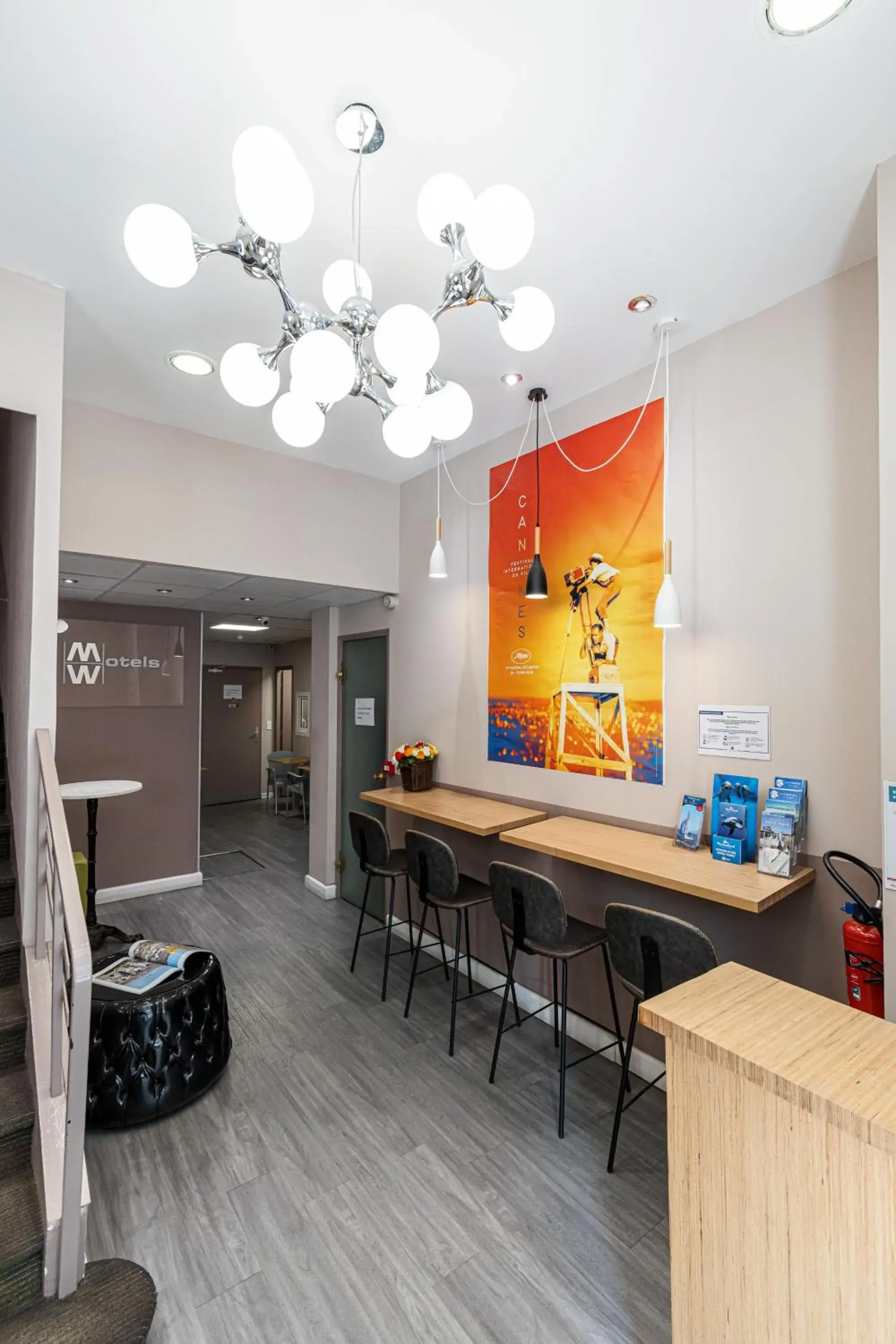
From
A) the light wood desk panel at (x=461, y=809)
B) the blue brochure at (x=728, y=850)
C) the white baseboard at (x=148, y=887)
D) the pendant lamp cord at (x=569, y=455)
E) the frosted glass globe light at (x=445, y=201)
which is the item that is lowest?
the white baseboard at (x=148, y=887)

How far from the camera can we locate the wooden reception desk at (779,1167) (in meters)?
0.91

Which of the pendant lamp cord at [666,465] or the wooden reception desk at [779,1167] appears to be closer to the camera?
the wooden reception desk at [779,1167]

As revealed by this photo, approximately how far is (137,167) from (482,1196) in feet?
10.8

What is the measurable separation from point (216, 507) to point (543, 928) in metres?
2.76

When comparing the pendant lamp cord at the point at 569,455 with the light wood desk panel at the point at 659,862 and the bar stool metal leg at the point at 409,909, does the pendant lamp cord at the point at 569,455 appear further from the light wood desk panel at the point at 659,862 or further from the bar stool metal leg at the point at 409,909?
the bar stool metal leg at the point at 409,909

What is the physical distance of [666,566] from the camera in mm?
2342

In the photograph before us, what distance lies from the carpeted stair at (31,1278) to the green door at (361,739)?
102 inches

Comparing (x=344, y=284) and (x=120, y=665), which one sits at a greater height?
(x=344, y=284)

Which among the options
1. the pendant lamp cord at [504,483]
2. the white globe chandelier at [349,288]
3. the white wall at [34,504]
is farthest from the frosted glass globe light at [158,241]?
the pendant lamp cord at [504,483]

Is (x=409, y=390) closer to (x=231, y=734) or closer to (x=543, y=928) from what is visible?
(x=543, y=928)

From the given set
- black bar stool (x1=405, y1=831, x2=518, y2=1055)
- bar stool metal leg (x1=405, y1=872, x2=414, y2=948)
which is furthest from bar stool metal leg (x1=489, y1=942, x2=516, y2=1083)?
bar stool metal leg (x1=405, y1=872, x2=414, y2=948)

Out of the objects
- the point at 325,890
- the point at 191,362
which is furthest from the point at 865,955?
the point at 325,890

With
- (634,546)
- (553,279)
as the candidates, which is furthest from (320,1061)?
(553,279)

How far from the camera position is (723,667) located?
237cm
